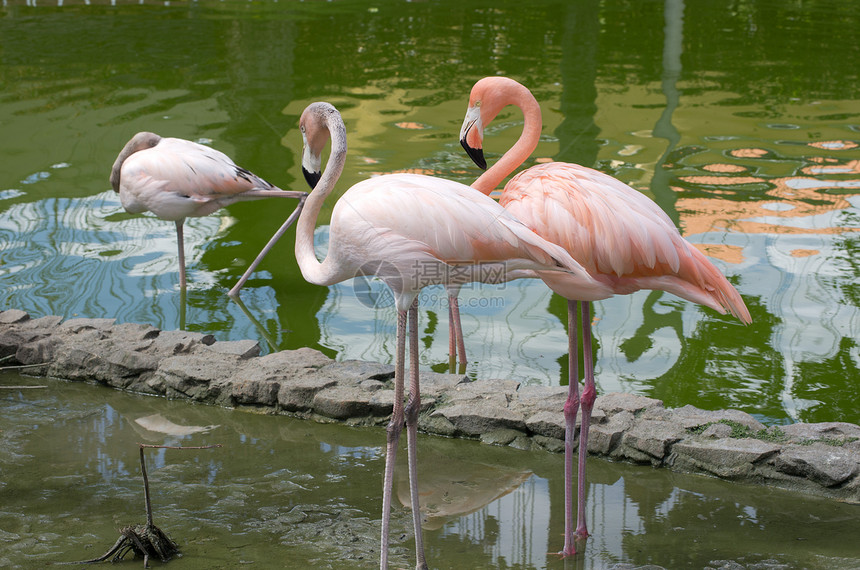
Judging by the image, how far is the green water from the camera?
3.37m

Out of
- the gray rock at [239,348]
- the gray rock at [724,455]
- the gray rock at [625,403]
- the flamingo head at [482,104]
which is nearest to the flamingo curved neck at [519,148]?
the flamingo head at [482,104]

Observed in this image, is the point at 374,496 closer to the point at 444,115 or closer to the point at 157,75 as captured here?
the point at 444,115

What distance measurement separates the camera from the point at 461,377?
4.46 m

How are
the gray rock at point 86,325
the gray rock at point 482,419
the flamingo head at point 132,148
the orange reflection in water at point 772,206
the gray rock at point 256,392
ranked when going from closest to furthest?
the gray rock at point 482,419 < the gray rock at point 256,392 < the gray rock at point 86,325 < the flamingo head at point 132,148 < the orange reflection in water at point 772,206

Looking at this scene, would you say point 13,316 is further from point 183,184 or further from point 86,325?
point 183,184

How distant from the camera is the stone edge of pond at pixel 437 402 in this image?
11.8ft

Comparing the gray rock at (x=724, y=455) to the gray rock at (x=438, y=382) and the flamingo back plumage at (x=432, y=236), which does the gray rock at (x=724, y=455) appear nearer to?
the flamingo back plumage at (x=432, y=236)

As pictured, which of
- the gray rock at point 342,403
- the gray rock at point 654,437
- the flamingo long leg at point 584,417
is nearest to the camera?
the flamingo long leg at point 584,417

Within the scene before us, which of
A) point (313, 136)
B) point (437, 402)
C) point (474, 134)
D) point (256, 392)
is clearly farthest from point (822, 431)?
point (256, 392)

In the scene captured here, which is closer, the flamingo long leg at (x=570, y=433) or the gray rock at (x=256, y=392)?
the flamingo long leg at (x=570, y=433)

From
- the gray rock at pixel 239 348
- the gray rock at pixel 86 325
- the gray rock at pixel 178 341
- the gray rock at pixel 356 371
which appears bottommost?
the gray rock at pixel 356 371

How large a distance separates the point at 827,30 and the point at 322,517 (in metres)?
13.9

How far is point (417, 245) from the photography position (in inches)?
121

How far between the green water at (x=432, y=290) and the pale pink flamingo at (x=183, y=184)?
56 centimetres
